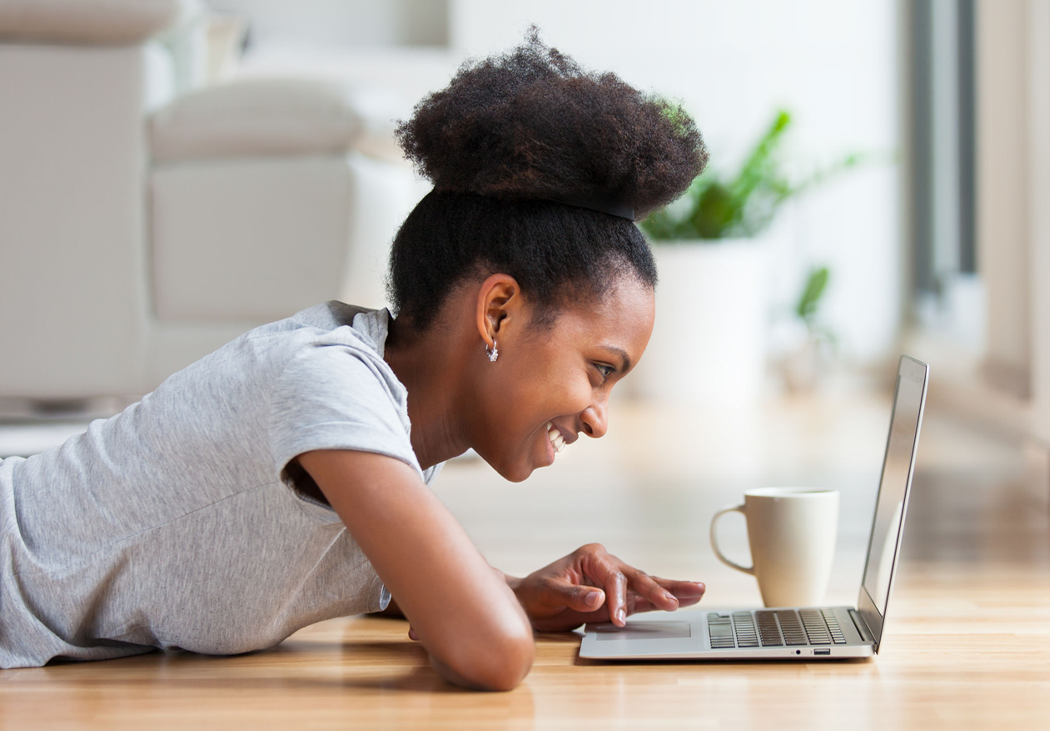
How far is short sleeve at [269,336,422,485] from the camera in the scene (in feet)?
2.52

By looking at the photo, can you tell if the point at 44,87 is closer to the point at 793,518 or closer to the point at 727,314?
the point at 793,518

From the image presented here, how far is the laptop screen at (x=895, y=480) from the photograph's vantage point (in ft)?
2.87

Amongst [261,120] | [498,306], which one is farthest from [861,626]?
[261,120]

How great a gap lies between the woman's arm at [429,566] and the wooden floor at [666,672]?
42mm

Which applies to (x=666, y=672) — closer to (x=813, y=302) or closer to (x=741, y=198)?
(x=741, y=198)

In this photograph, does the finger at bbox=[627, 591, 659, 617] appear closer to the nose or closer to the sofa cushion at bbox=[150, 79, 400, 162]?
the nose

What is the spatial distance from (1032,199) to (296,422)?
1.52 m

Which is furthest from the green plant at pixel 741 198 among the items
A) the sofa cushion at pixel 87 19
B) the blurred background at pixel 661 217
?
the sofa cushion at pixel 87 19

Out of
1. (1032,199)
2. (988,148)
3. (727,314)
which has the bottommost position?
(727,314)

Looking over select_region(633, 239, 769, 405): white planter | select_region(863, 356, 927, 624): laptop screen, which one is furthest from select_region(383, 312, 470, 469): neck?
select_region(633, 239, 769, 405): white planter

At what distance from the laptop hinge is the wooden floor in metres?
0.02

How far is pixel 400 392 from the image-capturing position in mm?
854

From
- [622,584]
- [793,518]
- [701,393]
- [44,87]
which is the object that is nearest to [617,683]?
[622,584]

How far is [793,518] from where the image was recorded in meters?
1.02
